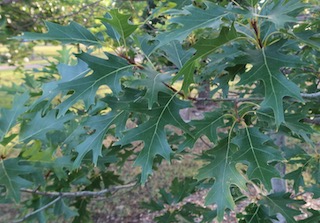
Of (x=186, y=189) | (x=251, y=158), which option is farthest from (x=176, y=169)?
(x=251, y=158)

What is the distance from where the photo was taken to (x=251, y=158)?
129cm

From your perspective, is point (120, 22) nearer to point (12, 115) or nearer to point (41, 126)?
point (41, 126)

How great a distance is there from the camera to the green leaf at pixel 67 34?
3.96 ft

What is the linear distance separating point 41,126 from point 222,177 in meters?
0.99

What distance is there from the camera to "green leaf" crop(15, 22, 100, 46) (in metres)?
1.21

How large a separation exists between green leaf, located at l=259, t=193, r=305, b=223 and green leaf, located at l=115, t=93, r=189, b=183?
633mm

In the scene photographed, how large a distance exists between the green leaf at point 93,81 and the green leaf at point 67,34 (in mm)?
66

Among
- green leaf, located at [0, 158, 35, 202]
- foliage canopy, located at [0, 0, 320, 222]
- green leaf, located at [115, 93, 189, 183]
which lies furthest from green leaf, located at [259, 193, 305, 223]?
green leaf, located at [0, 158, 35, 202]

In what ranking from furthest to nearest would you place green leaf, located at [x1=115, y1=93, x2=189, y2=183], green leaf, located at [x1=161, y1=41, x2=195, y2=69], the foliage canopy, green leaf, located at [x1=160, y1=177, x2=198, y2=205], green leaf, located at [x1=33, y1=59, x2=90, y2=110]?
green leaf, located at [x1=160, y1=177, x2=198, y2=205]
green leaf, located at [x1=161, y1=41, x2=195, y2=69]
green leaf, located at [x1=33, y1=59, x2=90, y2=110]
green leaf, located at [x1=115, y1=93, x2=189, y2=183]
the foliage canopy

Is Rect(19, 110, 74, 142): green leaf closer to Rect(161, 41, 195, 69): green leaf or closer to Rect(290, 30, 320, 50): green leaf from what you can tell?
Rect(161, 41, 195, 69): green leaf

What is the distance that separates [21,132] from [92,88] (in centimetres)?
72

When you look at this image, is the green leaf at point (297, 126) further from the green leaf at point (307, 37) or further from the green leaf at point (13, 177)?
the green leaf at point (13, 177)

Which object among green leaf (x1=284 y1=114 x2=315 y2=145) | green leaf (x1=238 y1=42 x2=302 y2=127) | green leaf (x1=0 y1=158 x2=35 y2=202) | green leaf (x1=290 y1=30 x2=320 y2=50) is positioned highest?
green leaf (x1=290 y1=30 x2=320 y2=50)

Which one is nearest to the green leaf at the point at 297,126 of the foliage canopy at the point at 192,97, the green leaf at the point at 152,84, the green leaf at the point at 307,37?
the foliage canopy at the point at 192,97
